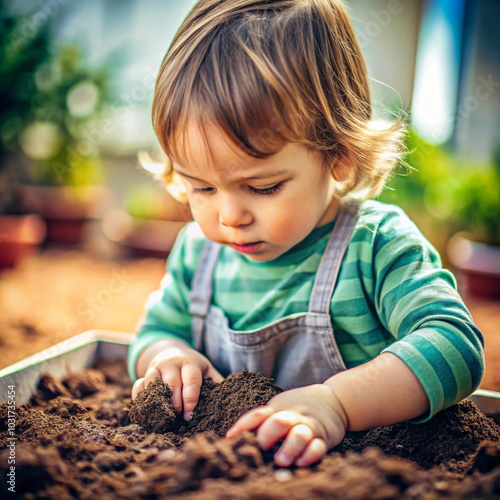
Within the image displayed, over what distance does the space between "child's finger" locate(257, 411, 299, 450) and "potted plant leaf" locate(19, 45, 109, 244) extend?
429 cm

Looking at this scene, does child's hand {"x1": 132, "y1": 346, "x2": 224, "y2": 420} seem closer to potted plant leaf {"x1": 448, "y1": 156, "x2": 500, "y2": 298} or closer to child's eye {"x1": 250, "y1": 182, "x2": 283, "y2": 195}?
child's eye {"x1": 250, "y1": 182, "x2": 283, "y2": 195}

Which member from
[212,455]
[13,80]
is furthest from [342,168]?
[13,80]

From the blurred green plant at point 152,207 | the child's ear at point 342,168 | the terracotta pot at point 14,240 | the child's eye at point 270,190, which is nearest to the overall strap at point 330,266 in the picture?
the child's ear at point 342,168

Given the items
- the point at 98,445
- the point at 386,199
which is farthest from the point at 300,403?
the point at 386,199

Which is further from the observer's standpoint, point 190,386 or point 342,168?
point 342,168

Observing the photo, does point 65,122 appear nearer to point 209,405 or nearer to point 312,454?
point 209,405

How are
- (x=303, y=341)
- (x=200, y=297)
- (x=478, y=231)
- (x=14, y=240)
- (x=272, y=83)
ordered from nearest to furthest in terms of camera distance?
(x=272, y=83), (x=303, y=341), (x=200, y=297), (x=14, y=240), (x=478, y=231)

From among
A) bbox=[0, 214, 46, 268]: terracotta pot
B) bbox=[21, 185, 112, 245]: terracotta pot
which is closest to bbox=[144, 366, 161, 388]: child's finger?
bbox=[0, 214, 46, 268]: terracotta pot

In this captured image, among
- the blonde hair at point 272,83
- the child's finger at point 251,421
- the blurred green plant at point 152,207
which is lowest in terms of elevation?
the child's finger at point 251,421

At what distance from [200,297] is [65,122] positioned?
4126mm

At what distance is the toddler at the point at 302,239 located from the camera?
3.29 feet

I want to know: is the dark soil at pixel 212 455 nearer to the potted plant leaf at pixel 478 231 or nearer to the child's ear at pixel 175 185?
the child's ear at pixel 175 185

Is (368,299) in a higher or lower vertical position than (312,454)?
higher

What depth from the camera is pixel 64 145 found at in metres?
5.09
